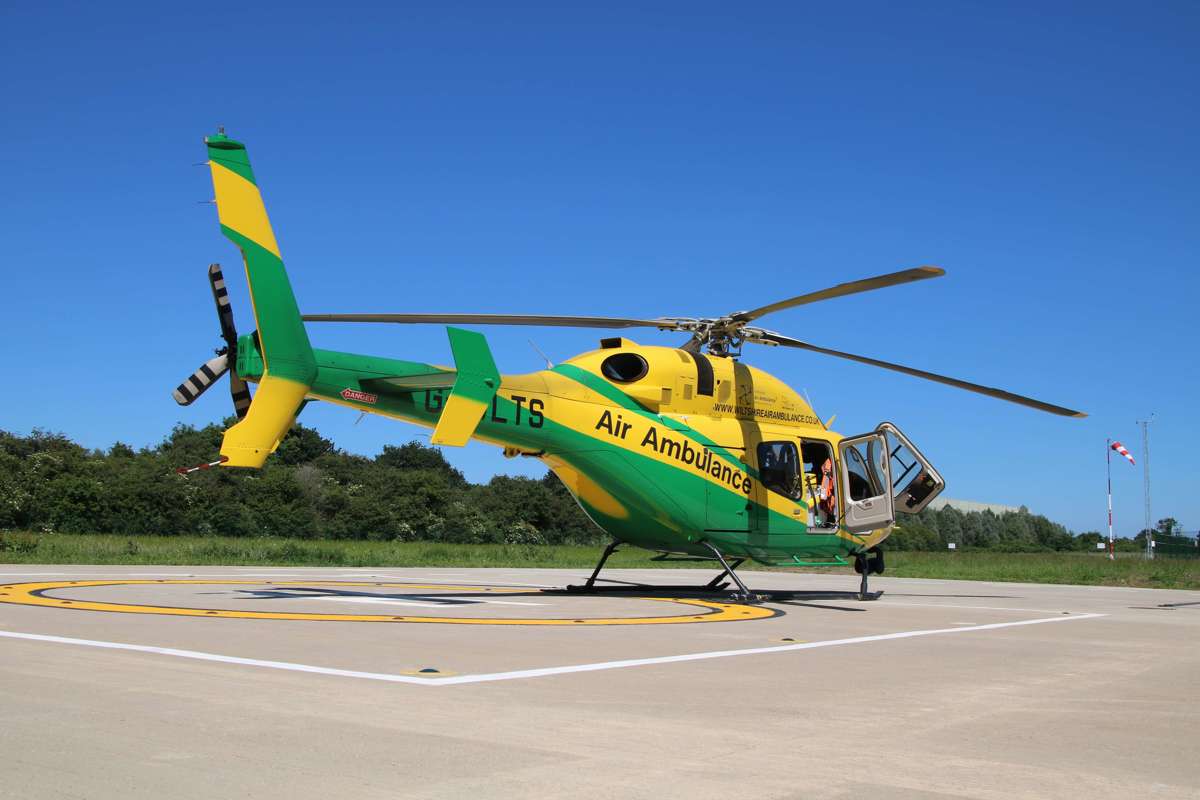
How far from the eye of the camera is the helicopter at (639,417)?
48.4 feet

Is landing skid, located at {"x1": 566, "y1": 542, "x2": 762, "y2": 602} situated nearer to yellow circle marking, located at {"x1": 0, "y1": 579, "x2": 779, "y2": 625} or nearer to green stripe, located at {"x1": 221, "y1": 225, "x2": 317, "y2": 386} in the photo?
yellow circle marking, located at {"x1": 0, "y1": 579, "x2": 779, "y2": 625}

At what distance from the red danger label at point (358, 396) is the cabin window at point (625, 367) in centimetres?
443

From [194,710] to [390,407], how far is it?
988 cm

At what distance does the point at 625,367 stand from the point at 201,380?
7.27 m

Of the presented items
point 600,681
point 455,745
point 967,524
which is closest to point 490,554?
point 600,681

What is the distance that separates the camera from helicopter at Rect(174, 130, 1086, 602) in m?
14.7

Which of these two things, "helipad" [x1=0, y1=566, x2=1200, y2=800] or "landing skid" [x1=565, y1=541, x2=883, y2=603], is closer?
"helipad" [x1=0, y1=566, x2=1200, y2=800]

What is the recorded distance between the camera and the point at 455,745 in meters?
5.65

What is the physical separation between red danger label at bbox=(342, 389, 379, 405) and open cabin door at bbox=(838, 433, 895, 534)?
30.6ft

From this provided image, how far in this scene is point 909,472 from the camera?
20.5 metres

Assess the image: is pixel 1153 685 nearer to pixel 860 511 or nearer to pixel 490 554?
pixel 860 511

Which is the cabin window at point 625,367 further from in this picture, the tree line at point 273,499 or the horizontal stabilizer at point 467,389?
the tree line at point 273,499

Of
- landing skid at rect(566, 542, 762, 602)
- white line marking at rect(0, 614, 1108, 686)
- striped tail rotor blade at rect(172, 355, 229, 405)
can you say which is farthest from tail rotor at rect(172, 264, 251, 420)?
landing skid at rect(566, 542, 762, 602)

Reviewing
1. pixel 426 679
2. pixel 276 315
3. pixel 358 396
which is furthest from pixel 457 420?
pixel 426 679
